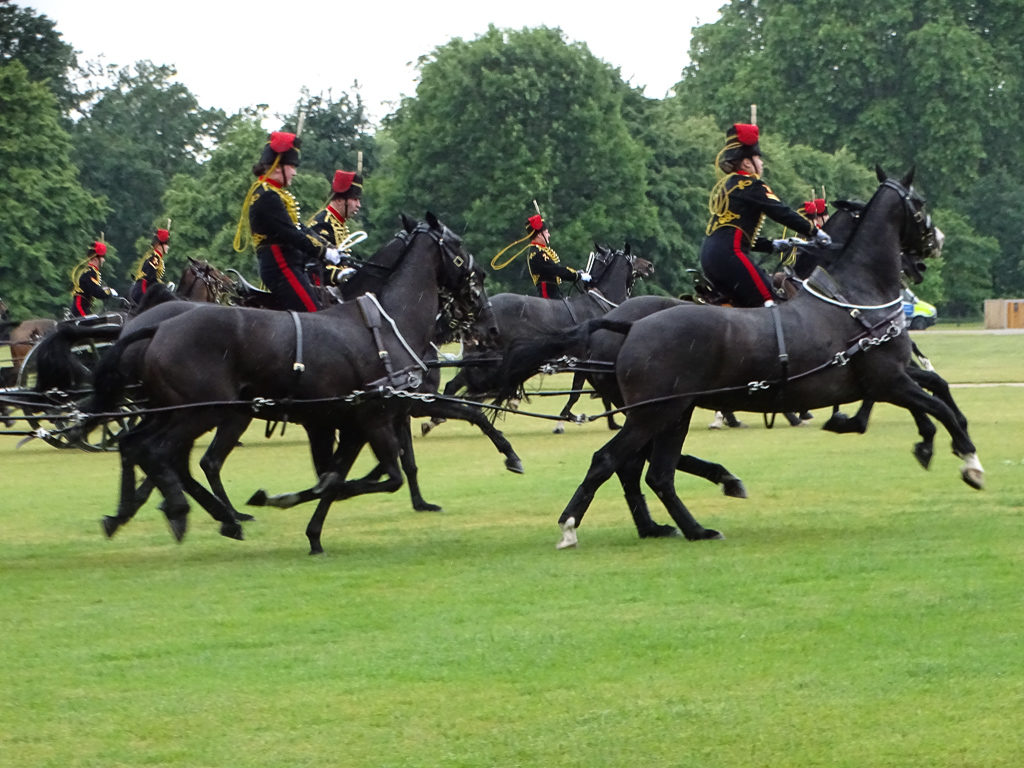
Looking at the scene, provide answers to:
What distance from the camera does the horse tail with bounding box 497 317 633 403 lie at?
11859mm

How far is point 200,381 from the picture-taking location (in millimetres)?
11203

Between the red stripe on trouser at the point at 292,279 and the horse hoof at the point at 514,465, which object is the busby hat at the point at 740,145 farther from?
the horse hoof at the point at 514,465

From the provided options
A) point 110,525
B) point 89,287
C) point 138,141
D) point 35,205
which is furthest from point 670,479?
point 138,141

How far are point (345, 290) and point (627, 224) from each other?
50.2 metres

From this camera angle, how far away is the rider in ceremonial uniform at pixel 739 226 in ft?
41.8

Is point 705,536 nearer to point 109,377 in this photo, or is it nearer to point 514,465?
point 109,377

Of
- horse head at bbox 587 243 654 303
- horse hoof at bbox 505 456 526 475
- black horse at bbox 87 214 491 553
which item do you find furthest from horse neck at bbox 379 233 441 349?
horse head at bbox 587 243 654 303

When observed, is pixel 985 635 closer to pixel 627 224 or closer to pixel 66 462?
pixel 66 462

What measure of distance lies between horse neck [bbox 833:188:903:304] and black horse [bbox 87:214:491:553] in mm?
2855

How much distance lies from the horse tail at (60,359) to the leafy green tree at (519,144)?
48.8m

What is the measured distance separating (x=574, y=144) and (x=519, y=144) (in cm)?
224

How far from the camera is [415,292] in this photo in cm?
1219

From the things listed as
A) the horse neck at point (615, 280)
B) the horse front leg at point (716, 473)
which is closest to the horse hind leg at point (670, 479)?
the horse front leg at point (716, 473)

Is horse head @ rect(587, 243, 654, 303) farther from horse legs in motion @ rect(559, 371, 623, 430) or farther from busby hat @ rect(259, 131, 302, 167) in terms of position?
busby hat @ rect(259, 131, 302, 167)
